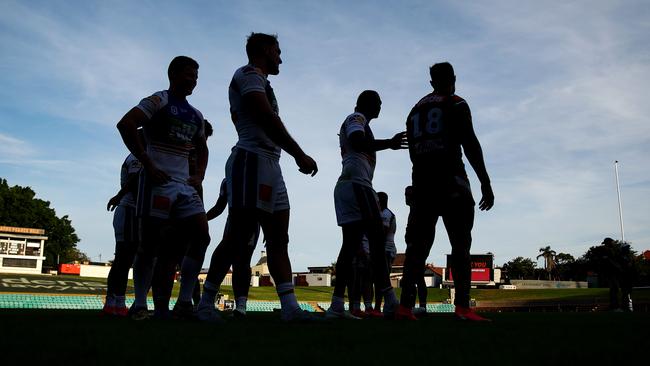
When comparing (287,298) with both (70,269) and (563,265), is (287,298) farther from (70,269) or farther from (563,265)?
(563,265)

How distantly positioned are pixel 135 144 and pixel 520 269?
461 ft

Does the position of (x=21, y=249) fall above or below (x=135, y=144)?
above

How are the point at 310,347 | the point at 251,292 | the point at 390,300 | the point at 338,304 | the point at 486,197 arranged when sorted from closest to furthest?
1. the point at 310,347
2. the point at 486,197
3. the point at 390,300
4. the point at 338,304
5. the point at 251,292

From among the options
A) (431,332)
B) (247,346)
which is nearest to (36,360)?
(247,346)

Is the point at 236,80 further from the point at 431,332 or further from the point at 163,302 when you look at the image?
the point at 431,332

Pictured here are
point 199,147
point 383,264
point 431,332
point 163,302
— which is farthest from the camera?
point 383,264

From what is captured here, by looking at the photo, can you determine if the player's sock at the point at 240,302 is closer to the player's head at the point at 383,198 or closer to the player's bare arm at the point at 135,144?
the player's bare arm at the point at 135,144

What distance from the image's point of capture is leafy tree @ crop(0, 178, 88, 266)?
248 ft

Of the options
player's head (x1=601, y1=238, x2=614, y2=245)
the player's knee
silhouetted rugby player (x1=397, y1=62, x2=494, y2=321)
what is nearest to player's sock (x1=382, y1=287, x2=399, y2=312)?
silhouetted rugby player (x1=397, y1=62, x2=494, y2=321)

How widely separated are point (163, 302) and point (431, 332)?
93.7 inches

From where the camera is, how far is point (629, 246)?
15.0m

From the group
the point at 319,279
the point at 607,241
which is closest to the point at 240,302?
the point at 607,241

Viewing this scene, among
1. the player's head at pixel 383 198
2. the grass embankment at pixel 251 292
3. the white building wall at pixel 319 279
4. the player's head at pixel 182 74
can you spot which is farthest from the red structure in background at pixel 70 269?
the player's head at pixel 182 74

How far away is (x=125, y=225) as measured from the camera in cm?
619
